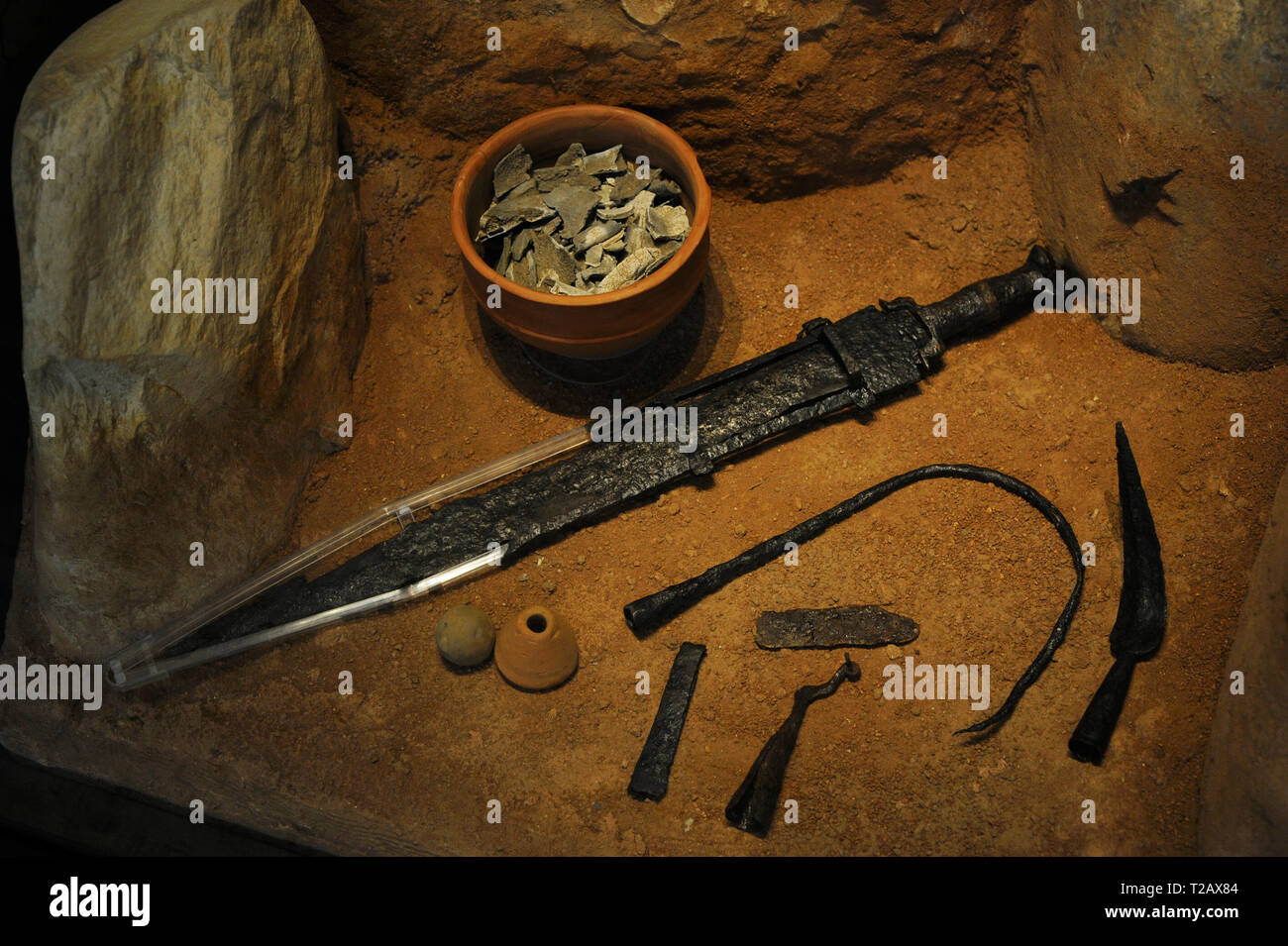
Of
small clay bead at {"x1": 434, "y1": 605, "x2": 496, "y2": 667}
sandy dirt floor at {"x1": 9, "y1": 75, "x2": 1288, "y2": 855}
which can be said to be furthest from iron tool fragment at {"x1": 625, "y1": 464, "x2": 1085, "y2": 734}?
small clay bead at {"x1": 434, "y1": 605, "x2": 496, "y2": 667}

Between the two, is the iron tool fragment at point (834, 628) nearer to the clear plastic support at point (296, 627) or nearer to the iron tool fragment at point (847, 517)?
the iron tool fragment at point (847, 517)

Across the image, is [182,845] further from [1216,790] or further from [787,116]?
[787,116]

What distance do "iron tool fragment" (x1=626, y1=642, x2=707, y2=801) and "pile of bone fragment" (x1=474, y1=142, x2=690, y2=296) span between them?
1.39 metres

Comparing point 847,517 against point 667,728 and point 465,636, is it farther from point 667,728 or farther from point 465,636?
point 465,636

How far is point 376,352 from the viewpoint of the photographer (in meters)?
4.13

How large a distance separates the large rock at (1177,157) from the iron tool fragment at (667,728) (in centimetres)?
213

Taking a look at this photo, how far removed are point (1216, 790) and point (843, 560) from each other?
1325 mm

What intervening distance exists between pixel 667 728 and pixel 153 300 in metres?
2.09

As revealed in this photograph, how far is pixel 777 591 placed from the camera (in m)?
3.62

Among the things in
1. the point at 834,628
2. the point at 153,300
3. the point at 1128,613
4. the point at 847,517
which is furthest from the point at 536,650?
the point at 1128,613

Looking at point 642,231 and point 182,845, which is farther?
point 642,231

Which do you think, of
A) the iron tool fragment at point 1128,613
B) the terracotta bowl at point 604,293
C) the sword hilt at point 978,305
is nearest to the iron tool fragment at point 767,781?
the iron tool fragment at point 1128,613

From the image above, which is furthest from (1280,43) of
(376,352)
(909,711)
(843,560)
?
(376,352)

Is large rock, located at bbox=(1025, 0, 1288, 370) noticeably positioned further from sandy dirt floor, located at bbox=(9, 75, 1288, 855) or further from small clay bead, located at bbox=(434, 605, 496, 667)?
small clay bead, located at bbox=(434, 605, 496, 667)
